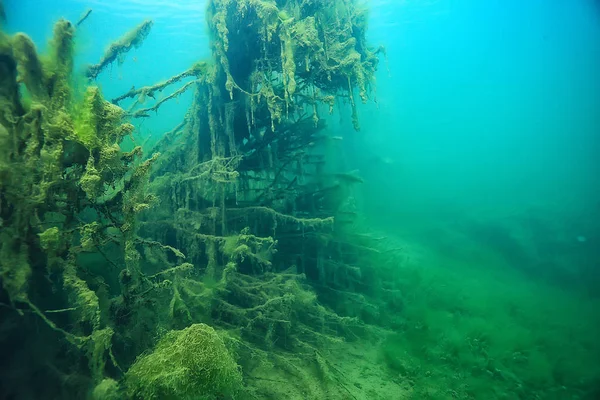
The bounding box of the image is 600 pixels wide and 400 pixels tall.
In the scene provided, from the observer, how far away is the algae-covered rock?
2709 mm

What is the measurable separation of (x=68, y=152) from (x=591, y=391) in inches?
404

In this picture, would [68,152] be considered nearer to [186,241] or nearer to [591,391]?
[186,241]

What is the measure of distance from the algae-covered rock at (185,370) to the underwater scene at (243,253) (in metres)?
0.02

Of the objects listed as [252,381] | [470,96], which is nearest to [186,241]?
[252,381]

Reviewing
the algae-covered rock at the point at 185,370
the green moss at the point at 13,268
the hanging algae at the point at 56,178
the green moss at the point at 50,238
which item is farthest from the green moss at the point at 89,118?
the algae-covered rock at the point at 185,370

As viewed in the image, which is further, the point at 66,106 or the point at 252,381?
the point at 252,381

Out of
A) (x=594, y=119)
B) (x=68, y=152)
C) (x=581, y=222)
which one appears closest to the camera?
(x=68, y=152)

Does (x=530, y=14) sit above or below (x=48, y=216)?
above

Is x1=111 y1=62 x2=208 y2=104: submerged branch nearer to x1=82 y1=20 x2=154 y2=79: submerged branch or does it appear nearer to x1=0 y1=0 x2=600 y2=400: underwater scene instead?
x1=0 y1=0 x2=600 y2=400: underwater scene

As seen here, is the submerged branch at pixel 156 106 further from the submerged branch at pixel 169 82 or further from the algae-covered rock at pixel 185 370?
the algae-covered rock at pixel 185 370

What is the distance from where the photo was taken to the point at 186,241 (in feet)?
17.8

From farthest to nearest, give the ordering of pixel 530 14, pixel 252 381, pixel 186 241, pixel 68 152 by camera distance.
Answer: pixel 530 14 → pixel 186 241 → pixel 252 381 → pixel 68 152

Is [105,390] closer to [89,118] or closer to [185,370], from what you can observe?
[185,370]

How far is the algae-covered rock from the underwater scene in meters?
0.02
